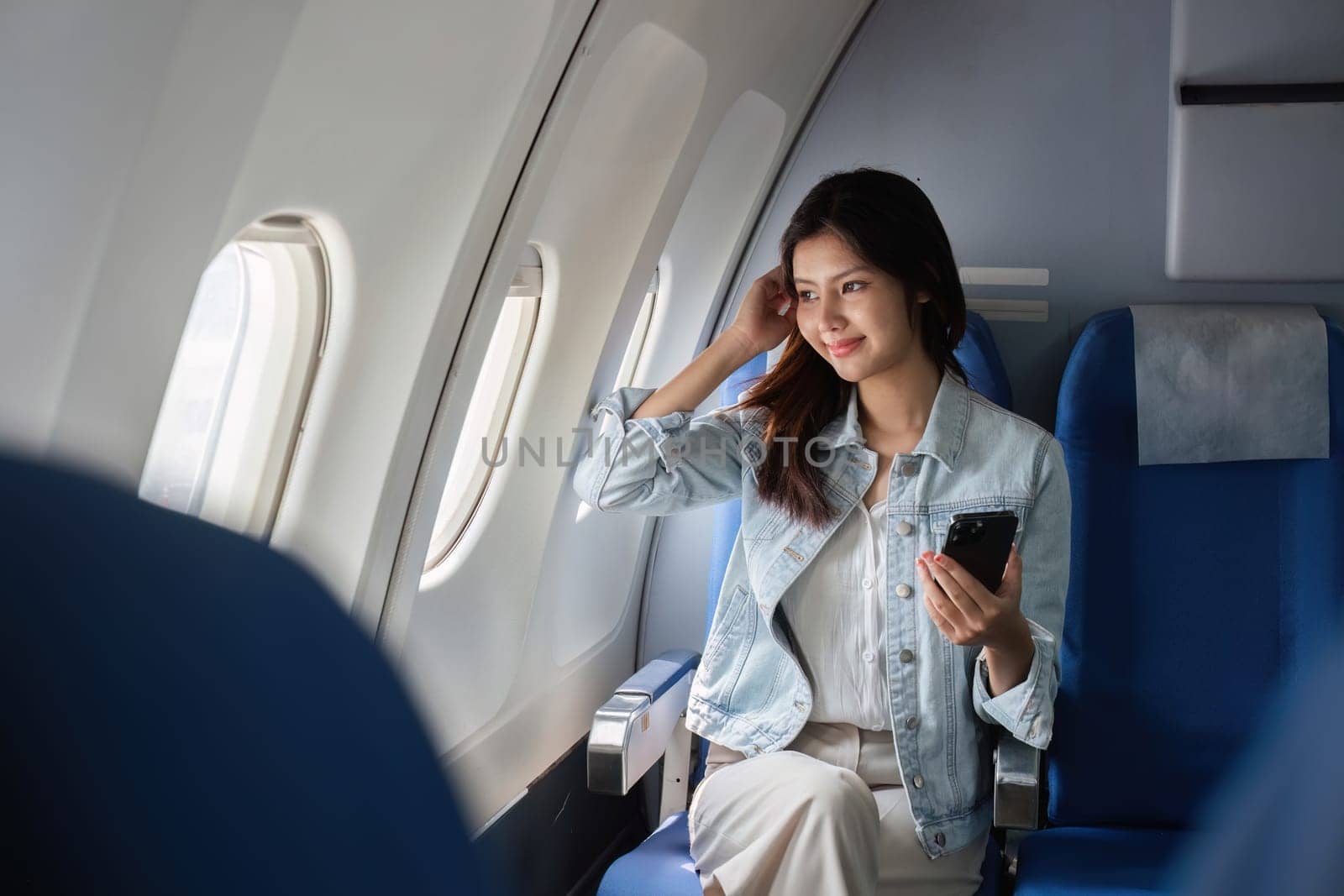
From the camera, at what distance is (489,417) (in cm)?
240

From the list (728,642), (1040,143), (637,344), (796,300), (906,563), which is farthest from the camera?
(637,344)

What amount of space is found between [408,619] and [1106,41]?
1.96 meters

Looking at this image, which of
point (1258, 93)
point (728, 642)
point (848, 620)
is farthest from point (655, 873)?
point (1258, 93)

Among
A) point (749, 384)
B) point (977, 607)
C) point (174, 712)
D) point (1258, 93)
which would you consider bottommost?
point (174, 712)

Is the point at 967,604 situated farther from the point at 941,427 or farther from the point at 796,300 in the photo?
the point at 796,300

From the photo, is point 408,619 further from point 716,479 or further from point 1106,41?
point 1106,41

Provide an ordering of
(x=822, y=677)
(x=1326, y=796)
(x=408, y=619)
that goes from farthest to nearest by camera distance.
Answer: (x=822, y=677)
(x=408, y=619)
(x=1326, y=796)

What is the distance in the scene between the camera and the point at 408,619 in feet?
6.26

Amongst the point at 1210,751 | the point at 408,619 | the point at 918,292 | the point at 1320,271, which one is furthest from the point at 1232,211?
the point at 408,619

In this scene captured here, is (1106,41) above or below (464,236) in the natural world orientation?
above

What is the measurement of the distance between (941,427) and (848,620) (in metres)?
0.38

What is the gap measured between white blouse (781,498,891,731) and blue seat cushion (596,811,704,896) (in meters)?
0.34

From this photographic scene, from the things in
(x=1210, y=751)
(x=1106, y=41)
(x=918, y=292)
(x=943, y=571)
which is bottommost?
(x=1210, y=751)

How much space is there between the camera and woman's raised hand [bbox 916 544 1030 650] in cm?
183
